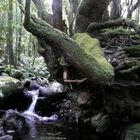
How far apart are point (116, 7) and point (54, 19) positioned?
3007 millimetres

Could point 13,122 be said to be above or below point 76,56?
below

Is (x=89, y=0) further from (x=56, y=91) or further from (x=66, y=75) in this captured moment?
(x=56, y=91)

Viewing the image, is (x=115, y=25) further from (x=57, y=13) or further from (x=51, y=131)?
(x=51, y=131)

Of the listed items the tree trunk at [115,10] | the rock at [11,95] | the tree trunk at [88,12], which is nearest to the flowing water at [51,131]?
the rock at [11,95]

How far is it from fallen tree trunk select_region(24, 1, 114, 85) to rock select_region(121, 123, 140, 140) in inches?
60.8

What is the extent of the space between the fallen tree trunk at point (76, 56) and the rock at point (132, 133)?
5.07 ft

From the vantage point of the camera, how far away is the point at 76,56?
7.94 m

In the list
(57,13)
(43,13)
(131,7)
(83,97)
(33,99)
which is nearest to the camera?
(83,97)

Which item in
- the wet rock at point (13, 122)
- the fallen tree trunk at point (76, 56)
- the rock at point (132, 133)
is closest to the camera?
the fallen tree trunk at point (76, 56)

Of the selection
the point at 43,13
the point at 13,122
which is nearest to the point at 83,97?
the point at 13,122

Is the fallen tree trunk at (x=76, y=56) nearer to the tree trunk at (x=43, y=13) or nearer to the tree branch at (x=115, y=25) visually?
the tree branch at (x=115, y=25)

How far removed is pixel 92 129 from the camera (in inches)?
417

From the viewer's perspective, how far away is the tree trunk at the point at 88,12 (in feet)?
36.8

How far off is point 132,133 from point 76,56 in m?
2.50
